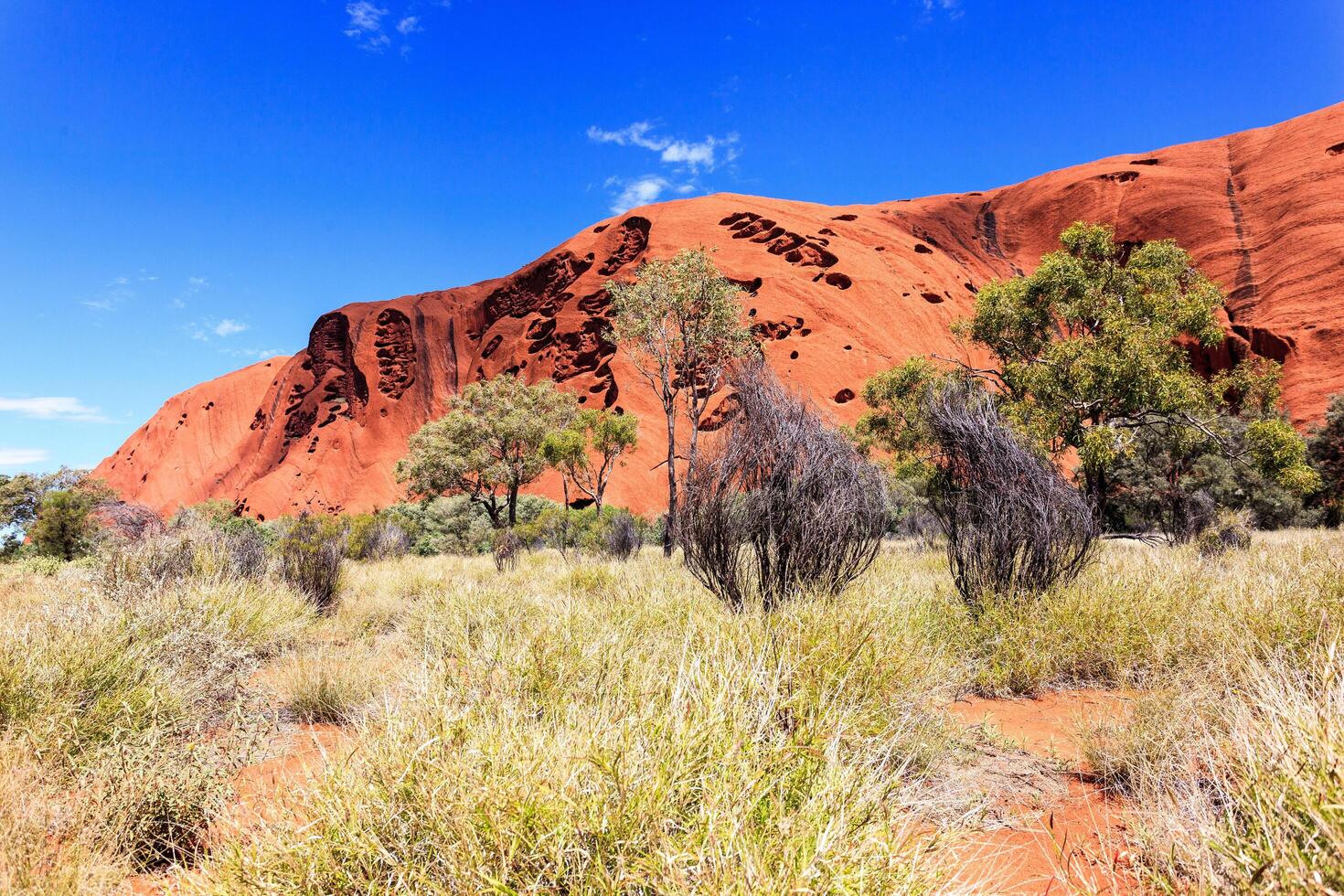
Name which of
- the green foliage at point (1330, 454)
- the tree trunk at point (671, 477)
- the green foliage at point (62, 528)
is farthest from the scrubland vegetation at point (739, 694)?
the green foliage at point (1330, 454)

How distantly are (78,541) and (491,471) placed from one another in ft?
42.0

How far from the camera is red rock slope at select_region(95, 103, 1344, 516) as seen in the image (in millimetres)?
37344

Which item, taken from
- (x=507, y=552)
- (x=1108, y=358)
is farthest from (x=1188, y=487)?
(x=507, y=552)

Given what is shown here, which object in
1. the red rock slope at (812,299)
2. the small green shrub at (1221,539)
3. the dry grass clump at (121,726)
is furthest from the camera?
the red rock slope at (812,299)

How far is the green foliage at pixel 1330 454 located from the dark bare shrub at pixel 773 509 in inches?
1097

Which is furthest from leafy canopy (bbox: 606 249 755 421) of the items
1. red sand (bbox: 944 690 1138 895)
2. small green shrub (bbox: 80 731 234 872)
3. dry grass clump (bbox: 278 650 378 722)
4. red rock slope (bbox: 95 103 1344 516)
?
red rock slope (bbox: 95 103 1344 516)

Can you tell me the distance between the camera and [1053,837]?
7.68 feet

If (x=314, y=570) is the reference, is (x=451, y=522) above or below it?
below

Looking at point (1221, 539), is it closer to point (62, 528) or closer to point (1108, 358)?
point (1108, 358)

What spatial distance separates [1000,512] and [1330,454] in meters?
28.8

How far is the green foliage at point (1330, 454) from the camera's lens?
72.9ft

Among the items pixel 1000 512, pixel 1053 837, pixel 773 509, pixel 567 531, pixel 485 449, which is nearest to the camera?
pixel 1053 837

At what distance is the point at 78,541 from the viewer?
16.5 metres

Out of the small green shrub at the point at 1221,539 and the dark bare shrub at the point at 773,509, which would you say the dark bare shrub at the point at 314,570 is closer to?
the dark bare shrub at the point at 773,509
